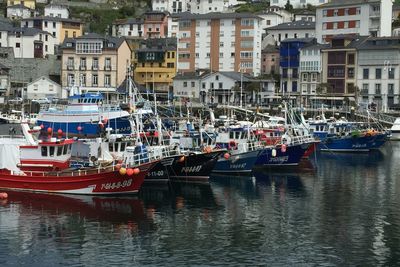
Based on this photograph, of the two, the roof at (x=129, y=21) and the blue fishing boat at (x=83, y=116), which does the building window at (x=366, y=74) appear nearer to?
the blue fishing boat at (x=83, y=116)

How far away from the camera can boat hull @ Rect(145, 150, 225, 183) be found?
4166 cm

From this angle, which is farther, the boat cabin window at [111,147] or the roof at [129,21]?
the roof at [129,21]

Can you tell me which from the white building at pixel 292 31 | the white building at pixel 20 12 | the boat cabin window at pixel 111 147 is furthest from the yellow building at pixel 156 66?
the boat cabin window at pixel 111 147

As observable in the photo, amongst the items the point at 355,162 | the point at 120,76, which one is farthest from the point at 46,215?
the point at 120,76

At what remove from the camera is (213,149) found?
44.1 metres

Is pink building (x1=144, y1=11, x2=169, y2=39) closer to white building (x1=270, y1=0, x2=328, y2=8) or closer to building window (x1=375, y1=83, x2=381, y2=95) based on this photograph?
white building (x1=270, y1=0, x2=328, y2=8)

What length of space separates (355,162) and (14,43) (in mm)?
61326

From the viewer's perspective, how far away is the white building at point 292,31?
343 ft

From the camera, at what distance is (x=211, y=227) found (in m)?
31.2

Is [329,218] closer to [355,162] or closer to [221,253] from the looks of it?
[221,253]

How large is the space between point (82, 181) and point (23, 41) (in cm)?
7237


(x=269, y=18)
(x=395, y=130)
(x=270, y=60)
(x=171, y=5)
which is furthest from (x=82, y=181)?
(x=171, y=5)

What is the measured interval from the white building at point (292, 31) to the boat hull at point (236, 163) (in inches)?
2315

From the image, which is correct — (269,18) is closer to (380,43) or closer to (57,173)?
(380,43)
